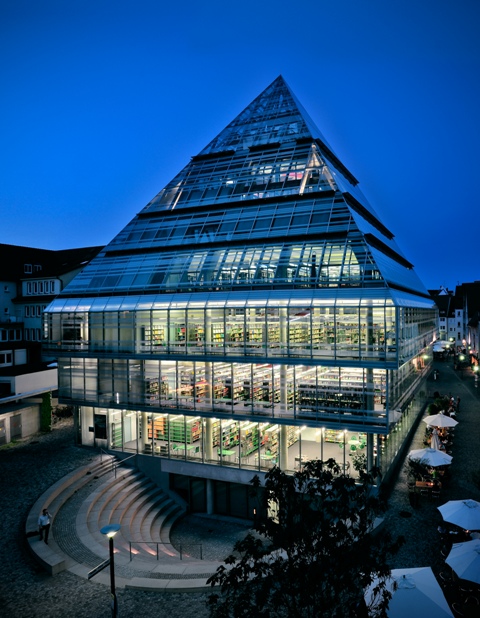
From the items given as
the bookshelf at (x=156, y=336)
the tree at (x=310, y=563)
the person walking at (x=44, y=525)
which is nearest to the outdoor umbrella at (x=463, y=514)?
the tree at (x=310, y=563)

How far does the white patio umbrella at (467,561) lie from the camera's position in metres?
15.0

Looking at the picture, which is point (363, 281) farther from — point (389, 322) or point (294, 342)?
point (294, 342)

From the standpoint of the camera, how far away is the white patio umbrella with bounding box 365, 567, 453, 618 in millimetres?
12812

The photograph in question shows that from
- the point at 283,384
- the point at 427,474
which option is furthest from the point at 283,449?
the point at 427,474

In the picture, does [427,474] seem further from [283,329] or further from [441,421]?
[283,329]

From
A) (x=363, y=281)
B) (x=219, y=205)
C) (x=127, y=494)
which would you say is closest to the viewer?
(x=363, y=281)

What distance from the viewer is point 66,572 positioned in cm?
1859

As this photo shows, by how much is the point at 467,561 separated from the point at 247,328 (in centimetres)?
1626

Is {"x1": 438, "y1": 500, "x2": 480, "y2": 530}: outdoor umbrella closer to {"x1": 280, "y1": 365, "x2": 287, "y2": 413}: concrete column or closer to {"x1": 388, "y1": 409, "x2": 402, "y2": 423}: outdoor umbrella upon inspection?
{"x1": 388, "y1": 409, "x2": 402, "y2": 423}: outdoor umbrella

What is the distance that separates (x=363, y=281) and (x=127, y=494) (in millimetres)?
19829

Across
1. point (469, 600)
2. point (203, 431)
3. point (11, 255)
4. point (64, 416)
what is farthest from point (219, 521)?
point (11, 255)

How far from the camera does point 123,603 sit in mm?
16719

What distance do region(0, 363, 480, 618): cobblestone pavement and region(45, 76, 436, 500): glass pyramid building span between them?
3.34 meters

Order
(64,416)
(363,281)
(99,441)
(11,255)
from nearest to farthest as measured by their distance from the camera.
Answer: (363,281) → (99,441) → (64,416) → (11,255)
